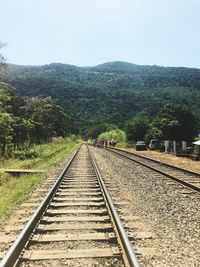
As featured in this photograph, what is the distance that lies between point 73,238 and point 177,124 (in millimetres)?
41208

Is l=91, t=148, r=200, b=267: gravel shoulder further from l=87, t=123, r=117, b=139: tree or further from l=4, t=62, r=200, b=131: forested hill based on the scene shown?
l=87, t=123, r=117, b=139: tree

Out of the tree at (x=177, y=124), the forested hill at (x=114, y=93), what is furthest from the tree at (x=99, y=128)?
the tree at (x=177, y=124)

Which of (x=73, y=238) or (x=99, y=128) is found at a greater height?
(x=99, y=128)

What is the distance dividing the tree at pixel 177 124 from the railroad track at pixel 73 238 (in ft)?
123

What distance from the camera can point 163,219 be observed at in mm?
8664

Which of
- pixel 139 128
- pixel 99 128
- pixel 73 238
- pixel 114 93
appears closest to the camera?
pixel 73 238

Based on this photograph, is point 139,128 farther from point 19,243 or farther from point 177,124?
point 19,243

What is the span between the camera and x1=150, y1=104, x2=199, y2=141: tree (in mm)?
46625

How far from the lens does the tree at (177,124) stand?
46625mm

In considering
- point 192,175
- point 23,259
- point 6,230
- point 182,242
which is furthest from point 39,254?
point 192,175

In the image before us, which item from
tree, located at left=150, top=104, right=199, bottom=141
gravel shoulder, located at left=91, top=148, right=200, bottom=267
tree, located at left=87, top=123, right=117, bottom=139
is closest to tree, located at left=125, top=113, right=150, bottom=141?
tree, located at left=150, top=104, right=199, bottom=141

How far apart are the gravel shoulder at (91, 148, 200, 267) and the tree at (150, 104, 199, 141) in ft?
106

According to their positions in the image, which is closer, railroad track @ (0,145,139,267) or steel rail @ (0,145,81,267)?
steel rail @ (0,145,81,267)

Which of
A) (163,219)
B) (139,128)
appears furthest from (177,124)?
(163,219)
